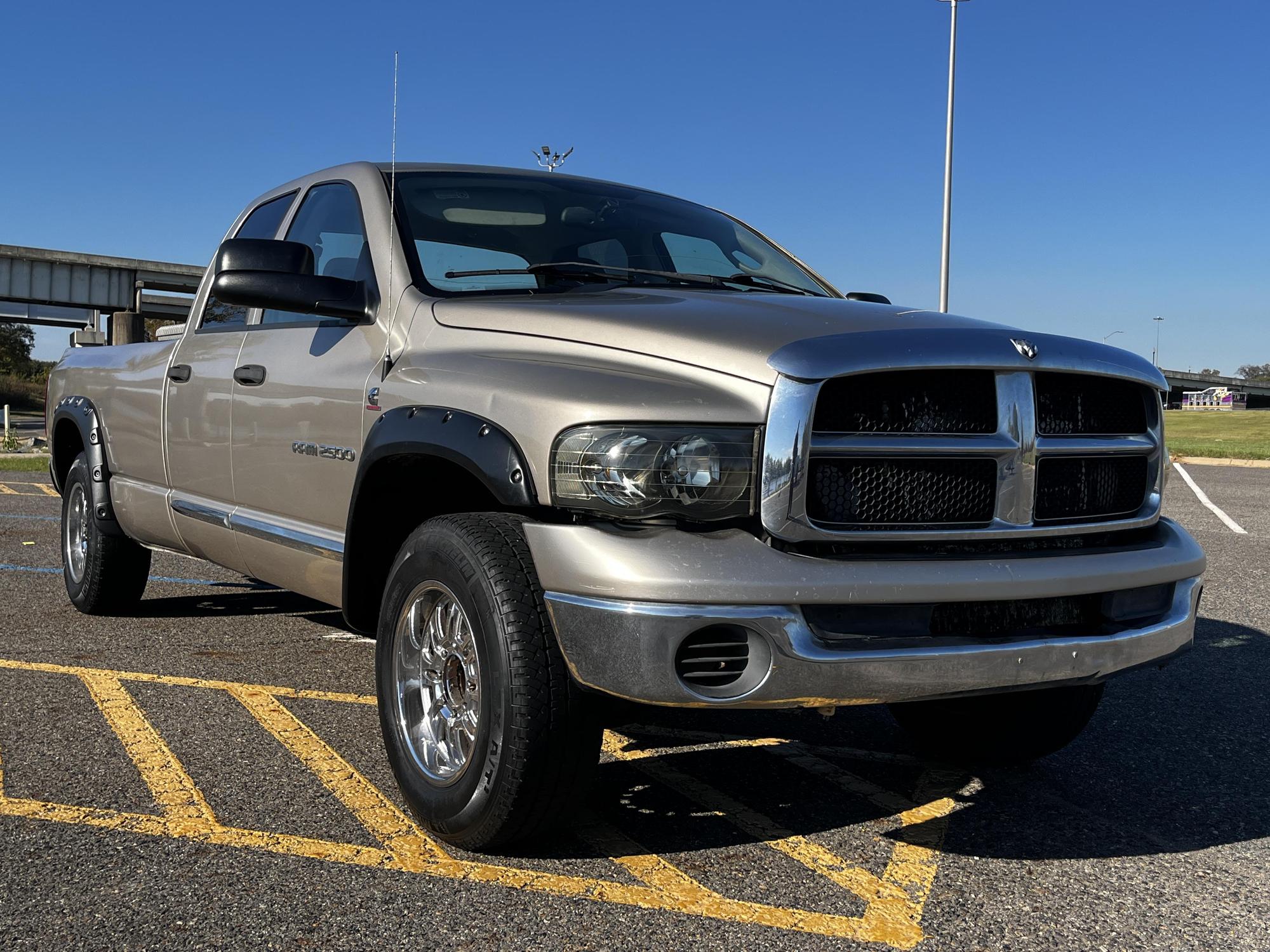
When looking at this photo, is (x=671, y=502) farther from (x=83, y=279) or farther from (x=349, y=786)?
(x=83, y=279)

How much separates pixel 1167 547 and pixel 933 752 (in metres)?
1.21

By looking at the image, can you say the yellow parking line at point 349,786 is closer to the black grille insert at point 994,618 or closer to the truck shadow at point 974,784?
the truck shadow at point 974,784

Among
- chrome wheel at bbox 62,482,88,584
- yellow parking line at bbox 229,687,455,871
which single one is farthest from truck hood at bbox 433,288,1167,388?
chrome wheel at bbox 62,482,88,584

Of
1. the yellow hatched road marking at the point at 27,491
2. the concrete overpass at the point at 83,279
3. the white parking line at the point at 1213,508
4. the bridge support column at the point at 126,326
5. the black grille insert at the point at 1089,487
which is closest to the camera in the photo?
the black grille insert at the point at 1089,487

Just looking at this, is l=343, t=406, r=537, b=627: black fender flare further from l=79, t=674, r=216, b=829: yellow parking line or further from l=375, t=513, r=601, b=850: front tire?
l=79, t=674, r=216, b=829: yellow parking line

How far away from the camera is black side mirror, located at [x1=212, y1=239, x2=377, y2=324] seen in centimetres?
386

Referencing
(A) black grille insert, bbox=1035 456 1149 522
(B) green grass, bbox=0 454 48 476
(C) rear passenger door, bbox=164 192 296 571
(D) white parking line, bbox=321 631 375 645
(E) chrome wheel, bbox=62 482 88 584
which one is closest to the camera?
(A) black grille insert, bbox=1035 456 1149 522

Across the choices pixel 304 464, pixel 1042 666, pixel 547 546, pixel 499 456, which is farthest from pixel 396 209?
pixel 1042 666

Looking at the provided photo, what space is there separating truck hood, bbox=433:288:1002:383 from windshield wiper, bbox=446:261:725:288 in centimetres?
27

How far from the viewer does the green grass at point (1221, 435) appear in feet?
82.1

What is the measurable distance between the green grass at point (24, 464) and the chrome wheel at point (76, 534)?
12172mm

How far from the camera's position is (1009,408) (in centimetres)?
310

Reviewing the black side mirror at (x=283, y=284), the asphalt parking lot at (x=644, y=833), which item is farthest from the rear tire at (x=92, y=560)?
the black side mirror at (x=283, y=284)

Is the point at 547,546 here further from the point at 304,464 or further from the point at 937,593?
the point at 304,464
